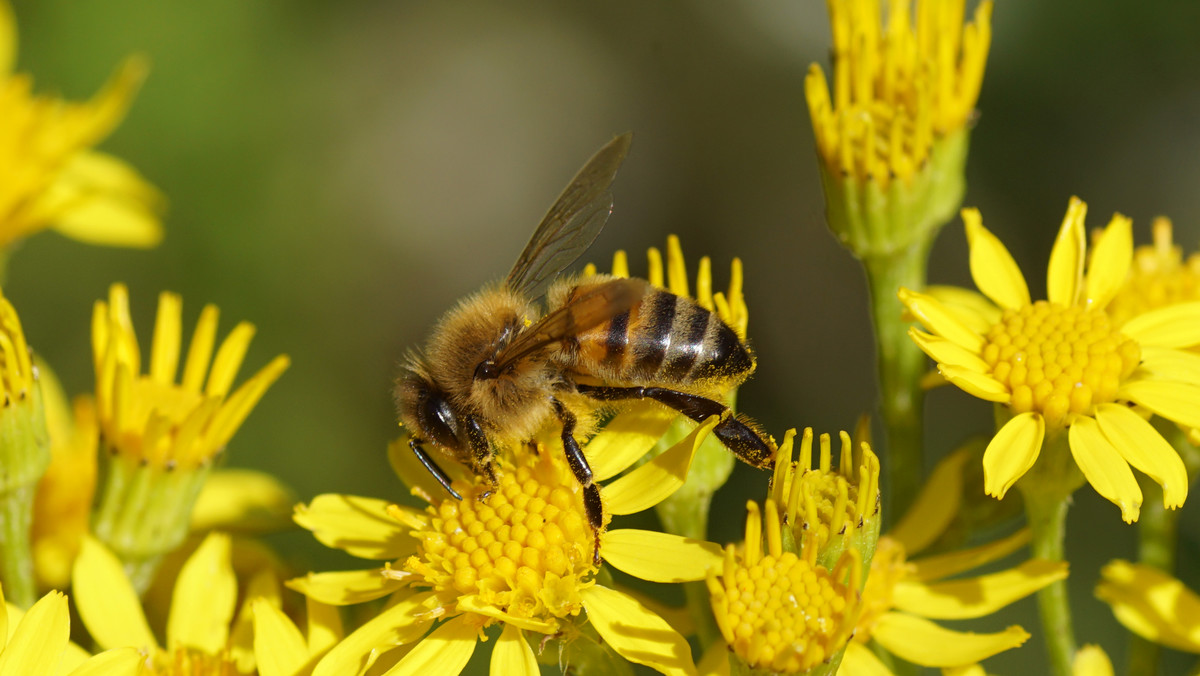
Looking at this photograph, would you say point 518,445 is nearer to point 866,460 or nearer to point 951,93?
point 866,460

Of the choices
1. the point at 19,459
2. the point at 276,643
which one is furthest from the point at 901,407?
the point at 19,459

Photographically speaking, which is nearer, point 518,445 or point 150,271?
point 518,445

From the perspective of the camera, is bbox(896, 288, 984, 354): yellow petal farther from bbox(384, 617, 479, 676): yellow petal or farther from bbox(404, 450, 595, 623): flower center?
bbox(384, 617, 479, 676): yellow petal

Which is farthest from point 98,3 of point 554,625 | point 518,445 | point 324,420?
point 554,625

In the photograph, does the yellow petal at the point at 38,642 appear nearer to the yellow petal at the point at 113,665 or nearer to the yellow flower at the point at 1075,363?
the yellow petal at the point at 113,665

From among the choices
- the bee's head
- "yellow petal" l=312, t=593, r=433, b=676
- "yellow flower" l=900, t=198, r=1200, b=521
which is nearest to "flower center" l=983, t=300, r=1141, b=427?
"yellow flower" l=900, t=198, r=1200, b=521

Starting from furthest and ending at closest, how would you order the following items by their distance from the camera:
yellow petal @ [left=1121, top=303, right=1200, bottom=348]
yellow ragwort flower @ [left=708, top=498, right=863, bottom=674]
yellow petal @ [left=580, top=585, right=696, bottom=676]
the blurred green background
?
the blurred green background < yellow petal @ [left=1121, top=303, right=1200, bottom=348] < yellow petal @ [left=580, top=585, right=696, bottom=676] < yellow ragwort flower @ [left=708, top=498, right=863, bottom=674]

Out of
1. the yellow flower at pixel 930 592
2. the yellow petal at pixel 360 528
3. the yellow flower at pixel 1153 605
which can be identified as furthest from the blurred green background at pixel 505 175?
the yellow petal at pixel 360 528

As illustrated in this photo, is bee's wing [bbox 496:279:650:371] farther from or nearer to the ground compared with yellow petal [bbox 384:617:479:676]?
farther from the ground
